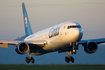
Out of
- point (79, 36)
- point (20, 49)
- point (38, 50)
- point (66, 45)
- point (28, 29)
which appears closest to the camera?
point (79, 36)

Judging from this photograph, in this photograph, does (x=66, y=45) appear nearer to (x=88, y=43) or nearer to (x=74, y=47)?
(x=74, y=47)

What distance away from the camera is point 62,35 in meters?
30.4

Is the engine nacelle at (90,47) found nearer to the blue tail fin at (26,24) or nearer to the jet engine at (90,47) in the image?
the jet engine at (90,47)

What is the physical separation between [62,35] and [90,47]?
695cm

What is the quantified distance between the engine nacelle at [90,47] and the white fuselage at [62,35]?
15.8ft

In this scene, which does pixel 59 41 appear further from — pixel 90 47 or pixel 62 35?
pixel 90 47

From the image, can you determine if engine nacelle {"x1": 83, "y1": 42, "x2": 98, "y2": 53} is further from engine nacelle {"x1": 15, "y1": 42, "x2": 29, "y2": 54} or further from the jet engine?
engine nacelle {"x1": 15, "y1": 42, "x2": 29, "y2": 54}

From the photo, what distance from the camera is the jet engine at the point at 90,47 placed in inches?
1378

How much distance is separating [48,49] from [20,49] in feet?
12.9

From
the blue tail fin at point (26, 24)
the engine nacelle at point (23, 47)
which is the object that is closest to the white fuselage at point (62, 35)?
the engine nacelle at point (23, 47)

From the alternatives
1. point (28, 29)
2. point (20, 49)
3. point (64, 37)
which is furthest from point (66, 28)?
point (28, 29)

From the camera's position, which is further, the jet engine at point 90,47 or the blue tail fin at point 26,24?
the blue tail fin at point 26,24

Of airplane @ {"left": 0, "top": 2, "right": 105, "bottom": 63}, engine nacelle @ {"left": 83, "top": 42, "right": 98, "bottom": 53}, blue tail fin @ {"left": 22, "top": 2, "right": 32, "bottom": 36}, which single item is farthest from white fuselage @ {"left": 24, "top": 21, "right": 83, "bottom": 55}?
blue tail fin @ {"left": 22, "top": 2, "right": 32, "bottom": 36}

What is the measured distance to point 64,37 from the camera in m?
30.1
